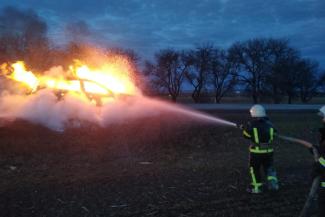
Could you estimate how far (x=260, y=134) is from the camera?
8.05 m

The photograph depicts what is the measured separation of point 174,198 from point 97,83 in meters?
9.41

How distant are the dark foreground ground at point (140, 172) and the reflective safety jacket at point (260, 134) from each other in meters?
1.01

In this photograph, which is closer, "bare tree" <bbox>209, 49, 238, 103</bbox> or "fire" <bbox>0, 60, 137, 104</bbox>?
"fire" <bbox>0, 60, 137, 104</bbox>

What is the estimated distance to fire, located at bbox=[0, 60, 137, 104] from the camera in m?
15.1

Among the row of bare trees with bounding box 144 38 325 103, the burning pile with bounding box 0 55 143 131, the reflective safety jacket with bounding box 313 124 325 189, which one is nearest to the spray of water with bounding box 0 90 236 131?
the burning pile with bounding box 0 55 143 131

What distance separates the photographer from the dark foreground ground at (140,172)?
7.14 m

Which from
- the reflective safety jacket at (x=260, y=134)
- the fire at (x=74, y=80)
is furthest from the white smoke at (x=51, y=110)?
the reflective safety jacket at (x=260, y=134)

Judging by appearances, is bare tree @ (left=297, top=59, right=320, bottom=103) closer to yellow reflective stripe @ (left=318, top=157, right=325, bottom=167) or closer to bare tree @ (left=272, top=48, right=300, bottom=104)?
bare tree @ (left=272, top=48, right=300, bottom=104)

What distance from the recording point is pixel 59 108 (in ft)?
49.4

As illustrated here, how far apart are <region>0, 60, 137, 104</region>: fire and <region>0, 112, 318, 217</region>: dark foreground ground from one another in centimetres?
180

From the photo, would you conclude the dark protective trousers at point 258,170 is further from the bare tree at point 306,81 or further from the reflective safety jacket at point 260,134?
the bare tree at point 306,81

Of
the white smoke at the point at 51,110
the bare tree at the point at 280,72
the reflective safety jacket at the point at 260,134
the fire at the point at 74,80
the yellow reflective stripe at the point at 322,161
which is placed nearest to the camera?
the yellow reflective stripe at the point at 322,161

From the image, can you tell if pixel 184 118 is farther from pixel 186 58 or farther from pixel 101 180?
pixel 186 58

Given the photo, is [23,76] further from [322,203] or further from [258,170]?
[322,203]
